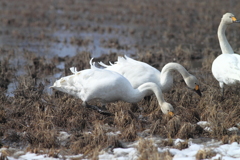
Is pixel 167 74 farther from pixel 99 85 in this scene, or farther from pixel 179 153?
pixel 179 153

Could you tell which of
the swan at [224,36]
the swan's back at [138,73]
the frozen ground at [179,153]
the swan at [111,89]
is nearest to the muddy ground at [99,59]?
the frozen ground at [179,153]

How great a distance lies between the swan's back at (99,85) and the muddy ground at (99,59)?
0.97ft

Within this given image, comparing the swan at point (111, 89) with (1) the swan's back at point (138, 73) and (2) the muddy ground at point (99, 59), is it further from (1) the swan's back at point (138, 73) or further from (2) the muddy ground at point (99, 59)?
(1) the swan's back at point (138, 73)

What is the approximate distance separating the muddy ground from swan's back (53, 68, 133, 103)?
0.97 ft

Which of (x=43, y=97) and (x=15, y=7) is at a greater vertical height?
(x=15, y=7)

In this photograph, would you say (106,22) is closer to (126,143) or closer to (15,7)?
(15,7)

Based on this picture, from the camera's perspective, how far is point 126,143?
5.31 metres

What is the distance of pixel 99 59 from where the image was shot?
11672 millimetres

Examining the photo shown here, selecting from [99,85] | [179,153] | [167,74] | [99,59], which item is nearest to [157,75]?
[167,74]

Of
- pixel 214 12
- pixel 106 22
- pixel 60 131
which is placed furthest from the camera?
pixel 214 12

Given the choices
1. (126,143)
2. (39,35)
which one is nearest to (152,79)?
(126,143)

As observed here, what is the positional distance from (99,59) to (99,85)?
5.39 m

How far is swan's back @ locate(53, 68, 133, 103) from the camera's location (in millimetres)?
6277

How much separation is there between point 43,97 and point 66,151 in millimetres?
2656
